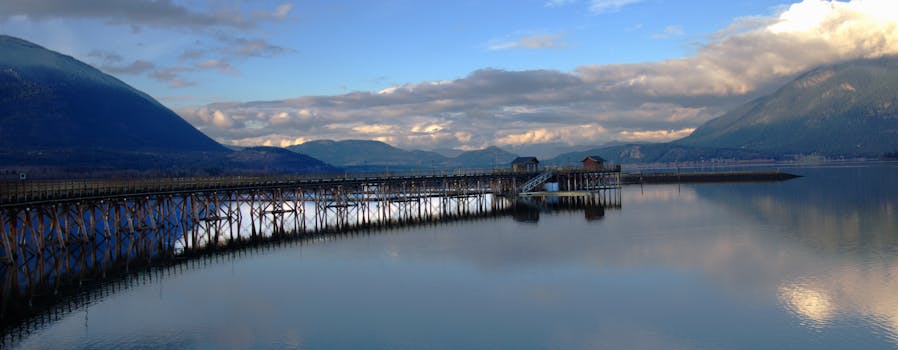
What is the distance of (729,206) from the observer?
264ft

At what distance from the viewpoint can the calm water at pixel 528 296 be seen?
24703mm

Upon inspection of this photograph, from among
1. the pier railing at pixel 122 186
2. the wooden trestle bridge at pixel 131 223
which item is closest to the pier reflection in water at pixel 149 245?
the wooden trestle bridge at pixel 131 223

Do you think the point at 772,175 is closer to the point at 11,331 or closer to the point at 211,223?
the point at 211,223

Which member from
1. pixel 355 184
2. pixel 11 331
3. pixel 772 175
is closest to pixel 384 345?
pixel 11 331

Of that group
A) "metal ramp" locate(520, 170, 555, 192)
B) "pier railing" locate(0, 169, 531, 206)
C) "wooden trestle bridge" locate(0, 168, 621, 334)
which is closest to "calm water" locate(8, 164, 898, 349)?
"wooden trestle bridge" locate(0, 168, 621, 334)

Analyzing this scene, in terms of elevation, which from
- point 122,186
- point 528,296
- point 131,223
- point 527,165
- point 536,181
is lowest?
point 528,296

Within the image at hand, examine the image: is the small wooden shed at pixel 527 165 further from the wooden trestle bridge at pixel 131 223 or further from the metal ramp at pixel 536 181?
the wooden trestle bridge at pixel 131 223

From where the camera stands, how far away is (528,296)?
1235 inches

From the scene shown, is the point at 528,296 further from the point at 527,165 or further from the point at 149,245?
the point at 527,165

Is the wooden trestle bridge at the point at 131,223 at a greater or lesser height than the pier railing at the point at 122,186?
lesser

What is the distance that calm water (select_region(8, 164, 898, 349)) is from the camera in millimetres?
24703

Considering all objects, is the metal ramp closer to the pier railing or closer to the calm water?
the pier railing

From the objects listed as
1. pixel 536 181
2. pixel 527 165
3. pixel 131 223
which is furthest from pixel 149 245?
pixel 527 165

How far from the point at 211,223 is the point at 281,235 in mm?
14766
